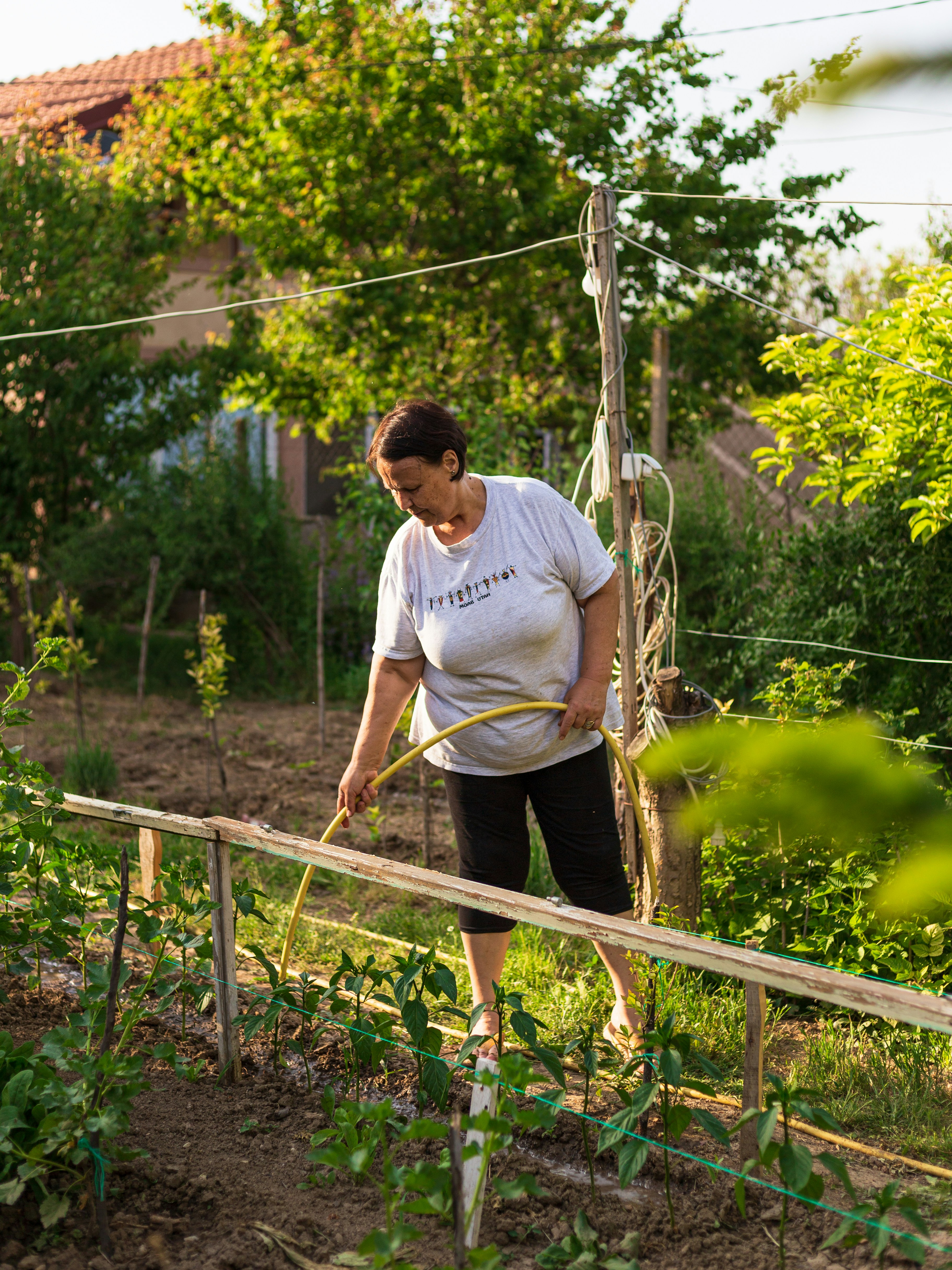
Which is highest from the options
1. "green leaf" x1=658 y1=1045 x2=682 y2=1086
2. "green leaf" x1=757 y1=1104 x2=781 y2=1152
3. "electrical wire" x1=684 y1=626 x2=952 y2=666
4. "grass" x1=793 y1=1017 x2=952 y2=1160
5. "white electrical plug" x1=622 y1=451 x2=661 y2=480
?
"white electrical plug" x1=622 y1=451 x2=661 y2=480

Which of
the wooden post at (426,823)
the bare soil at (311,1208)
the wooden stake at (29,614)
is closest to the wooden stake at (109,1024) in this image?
the bare soil at (311,1208)

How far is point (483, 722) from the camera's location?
261 centimetres

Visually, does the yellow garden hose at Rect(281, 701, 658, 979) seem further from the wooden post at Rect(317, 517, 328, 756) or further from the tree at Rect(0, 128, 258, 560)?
the tree at Rect(0, 128, 258, 560)

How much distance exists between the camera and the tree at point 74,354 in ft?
26.3

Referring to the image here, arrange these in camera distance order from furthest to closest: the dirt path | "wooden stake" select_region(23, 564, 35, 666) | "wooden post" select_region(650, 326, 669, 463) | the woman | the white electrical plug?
"wooden stake" select_region(23, 564, 35, 666) < "wooden post" select_region(650, 326, 669, 463) < the dirt path < the white electrical plug < the woman

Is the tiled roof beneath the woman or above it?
above

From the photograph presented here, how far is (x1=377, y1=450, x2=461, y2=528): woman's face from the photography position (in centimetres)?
247

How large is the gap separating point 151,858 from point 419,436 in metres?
1.72

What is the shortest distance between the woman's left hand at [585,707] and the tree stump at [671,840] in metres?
0.57

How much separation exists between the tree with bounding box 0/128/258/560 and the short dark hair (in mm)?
6256

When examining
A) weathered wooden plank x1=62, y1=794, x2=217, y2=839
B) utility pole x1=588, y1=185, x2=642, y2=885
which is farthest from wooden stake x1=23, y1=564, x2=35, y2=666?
utility pole x1=588, y1=185, x2=642, y2=885

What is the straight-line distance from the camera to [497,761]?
2.64m

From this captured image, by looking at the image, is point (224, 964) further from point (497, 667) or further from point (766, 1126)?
point (766, 1126)

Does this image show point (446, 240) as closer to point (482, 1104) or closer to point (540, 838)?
point (540, 838)
